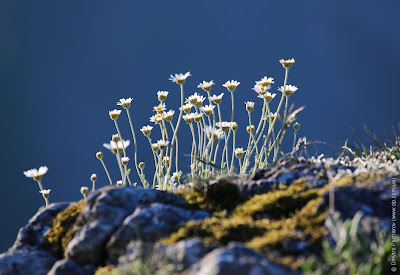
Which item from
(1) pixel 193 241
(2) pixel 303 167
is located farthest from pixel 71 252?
(2) pixel 303 167

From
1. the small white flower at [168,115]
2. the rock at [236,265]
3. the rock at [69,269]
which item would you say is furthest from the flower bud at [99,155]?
the rock at [236,265]

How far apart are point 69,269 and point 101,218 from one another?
1.23 ft

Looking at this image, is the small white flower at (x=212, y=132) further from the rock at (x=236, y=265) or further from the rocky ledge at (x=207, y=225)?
the rock at (x=236, y=265)

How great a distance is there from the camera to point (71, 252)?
3246mm

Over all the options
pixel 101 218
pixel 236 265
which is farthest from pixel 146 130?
pixel 236 265

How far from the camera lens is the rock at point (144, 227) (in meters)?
2.95

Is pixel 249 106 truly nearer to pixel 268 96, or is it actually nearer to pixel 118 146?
pixel 268 96

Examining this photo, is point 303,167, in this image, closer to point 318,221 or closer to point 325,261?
point 318,221

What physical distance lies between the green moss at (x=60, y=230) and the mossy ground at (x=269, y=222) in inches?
37.0

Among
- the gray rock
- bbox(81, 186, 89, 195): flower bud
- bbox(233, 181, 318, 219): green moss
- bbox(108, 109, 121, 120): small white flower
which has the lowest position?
the gray rock

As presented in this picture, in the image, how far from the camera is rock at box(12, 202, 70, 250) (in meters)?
3.92

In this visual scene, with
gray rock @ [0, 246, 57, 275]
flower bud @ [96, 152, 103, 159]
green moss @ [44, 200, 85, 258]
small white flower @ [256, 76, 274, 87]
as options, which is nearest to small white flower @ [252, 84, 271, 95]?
small white flower @ [256, 76, 274, 87]

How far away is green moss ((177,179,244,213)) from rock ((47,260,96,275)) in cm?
83

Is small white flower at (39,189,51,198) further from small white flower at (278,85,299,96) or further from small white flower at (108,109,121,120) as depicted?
small white flower at (278,85,299,96)
